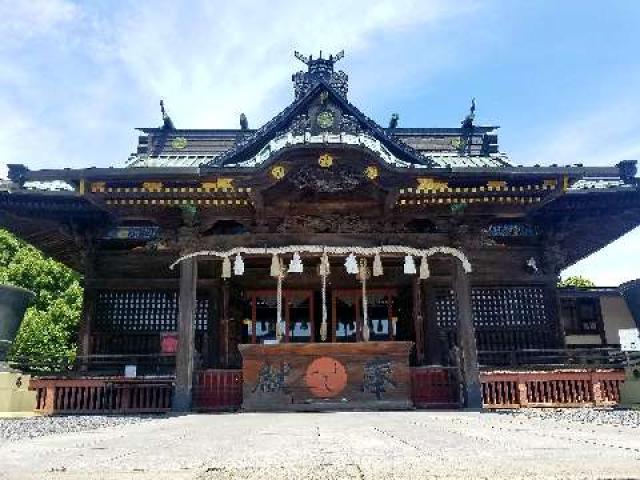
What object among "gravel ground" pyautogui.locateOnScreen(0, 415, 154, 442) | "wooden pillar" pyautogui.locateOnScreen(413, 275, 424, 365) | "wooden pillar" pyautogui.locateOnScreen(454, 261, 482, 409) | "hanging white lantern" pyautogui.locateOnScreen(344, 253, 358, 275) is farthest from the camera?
"wooden pillar" pyautogui.locateOnScreen(413, 275, 424, 365)

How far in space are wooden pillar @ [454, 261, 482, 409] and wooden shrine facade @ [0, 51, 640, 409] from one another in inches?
1.4

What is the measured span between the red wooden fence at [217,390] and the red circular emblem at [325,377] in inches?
57.2

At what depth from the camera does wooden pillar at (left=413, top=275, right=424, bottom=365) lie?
12.0 meters

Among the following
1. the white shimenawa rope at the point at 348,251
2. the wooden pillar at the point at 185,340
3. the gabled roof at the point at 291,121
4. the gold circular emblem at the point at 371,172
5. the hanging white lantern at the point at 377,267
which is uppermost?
the gabled roof at the point at 291,121

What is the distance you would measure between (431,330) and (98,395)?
7493mm

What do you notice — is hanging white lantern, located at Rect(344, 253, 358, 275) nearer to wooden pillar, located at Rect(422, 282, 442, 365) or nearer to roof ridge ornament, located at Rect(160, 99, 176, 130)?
wooden pillar, located at Rect(422, 282, 442, 365)

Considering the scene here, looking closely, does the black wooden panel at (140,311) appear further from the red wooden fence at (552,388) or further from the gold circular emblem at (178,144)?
the red wooden fence at (552,388)

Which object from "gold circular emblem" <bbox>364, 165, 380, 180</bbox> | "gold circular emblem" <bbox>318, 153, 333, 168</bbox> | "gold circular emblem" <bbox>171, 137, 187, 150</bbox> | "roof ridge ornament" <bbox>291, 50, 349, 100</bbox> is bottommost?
"gold circular emblem" <bbox>364, 165, 380, 180</bbox>

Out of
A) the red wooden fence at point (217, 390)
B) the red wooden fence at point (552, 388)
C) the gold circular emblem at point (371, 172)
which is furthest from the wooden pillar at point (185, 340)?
the red wooden fence at point (552, 388)

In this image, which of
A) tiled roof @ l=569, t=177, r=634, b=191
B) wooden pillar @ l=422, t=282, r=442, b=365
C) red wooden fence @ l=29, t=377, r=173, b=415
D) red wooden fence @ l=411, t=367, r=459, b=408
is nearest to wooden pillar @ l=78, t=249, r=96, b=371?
red wooden fence @ l=29, t=377, r=173, b=415

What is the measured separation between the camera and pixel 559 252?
12.5 metres

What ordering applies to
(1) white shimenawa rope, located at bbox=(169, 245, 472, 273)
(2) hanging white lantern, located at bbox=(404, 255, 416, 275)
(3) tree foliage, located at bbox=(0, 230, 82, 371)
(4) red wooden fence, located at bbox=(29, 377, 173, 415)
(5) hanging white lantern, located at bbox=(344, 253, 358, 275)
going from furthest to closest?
(3) tree foliage, located at bbox=(0, 230, 82, 371) → (1) white shimenawa rope, located at bbox=(169, 245, 472, 273) → (2) hanging white lantern, located at bbox=(404, 255, 416, 275) → (5) hanging white lantern, located at bbox=(344, 253, 358, 275) → (4) red wooden fence, located at bbox=(29, 377, 173, 415)

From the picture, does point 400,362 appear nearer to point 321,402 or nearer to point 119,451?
point 321,402

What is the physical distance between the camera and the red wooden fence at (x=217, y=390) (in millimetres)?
9719
